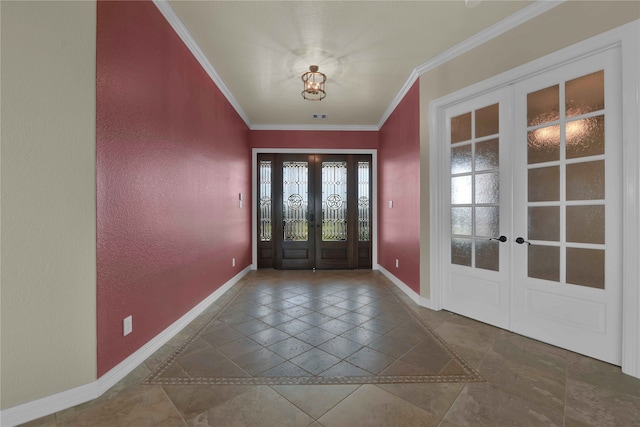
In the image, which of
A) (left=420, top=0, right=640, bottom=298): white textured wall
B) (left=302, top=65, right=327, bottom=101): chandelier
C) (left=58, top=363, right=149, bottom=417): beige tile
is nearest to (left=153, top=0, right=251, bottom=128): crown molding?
(left=302, top=65, right=327, bottom=101): chandelier

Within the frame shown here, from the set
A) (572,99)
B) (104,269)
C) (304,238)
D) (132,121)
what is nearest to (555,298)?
(572,99)

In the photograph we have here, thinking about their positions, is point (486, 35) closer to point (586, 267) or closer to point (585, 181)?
point (585, 181)

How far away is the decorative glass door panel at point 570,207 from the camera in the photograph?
6.73ft

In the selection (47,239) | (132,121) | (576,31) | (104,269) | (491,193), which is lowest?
(104,269)

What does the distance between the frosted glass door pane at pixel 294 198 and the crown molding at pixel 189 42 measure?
5.78 ft

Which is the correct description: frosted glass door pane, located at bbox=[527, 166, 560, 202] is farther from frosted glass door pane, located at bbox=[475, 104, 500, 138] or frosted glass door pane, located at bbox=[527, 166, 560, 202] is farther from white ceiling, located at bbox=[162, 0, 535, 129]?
white ceiling, located at bbox=[162, 0, 535, 129]

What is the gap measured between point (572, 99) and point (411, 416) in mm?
2691

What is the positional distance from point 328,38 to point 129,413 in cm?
338

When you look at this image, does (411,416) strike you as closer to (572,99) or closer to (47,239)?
(47,239)

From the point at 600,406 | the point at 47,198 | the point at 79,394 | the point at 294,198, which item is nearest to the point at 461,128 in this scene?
the point at 600,406

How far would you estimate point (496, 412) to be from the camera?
5.18 feet

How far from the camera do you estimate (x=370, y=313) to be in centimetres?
314

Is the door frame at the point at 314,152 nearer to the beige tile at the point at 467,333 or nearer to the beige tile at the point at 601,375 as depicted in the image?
the beige tile at the point at 467,333

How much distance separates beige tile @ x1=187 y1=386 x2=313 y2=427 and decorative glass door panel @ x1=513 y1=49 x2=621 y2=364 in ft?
7.40
